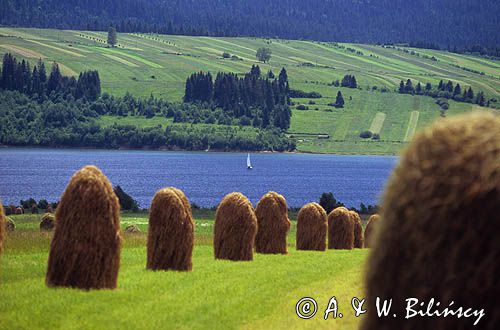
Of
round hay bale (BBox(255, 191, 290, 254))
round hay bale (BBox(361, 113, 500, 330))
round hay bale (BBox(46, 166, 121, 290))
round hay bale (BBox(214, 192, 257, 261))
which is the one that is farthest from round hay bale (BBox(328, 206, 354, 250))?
round hay bale (BBox(361, 113, 500, 330))

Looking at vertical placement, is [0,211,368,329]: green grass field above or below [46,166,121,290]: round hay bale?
below

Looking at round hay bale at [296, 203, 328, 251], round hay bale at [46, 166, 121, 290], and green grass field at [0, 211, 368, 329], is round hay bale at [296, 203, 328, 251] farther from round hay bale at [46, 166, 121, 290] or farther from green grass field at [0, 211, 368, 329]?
round hay bale at [46, 166, 121, 290]

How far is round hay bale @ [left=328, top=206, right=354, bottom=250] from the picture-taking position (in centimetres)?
4562

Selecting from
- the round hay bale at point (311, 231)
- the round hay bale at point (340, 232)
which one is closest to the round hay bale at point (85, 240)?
the round hay bale at point (311, 231)

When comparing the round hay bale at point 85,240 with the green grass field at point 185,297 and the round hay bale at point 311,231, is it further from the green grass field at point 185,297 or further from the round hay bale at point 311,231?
the round hay bale at point 311,231

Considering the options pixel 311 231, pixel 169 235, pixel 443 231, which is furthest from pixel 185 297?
pixel 311 231

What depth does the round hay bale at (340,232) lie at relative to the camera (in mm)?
45622

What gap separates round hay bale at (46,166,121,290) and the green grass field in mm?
508

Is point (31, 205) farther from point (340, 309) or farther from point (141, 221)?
point (340, 309)

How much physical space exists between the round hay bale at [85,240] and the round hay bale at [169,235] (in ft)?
13.4

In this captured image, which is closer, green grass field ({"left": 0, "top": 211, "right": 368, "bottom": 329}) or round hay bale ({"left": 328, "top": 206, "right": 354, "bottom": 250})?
green grass field ({"left": 0, "top": 211, "right": 368, "bottom": 329})

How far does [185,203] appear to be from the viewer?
25375mm

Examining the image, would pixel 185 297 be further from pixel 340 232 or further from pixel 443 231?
pixel 340 232

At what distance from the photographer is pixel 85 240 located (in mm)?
20250
